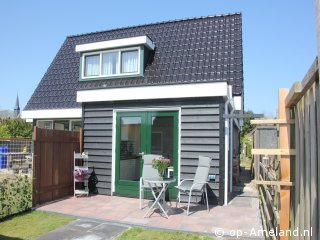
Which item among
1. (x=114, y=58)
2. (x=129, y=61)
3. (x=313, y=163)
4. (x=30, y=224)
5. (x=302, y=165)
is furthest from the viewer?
(x=114, y=58)

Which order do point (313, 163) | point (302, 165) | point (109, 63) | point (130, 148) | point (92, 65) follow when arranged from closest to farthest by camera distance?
point (313, 163)
point (302, 165)
point (130, 148)
point (109, 63)
point (92, 65)

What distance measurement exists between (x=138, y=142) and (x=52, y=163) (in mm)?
2177

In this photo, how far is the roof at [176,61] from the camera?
8.77 metres

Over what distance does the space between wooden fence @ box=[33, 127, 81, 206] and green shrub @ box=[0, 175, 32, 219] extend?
7.1 inches

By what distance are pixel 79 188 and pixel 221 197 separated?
12.7ft

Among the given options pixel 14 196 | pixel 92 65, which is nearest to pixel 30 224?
pixel 14 196

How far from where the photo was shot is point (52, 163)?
743 cm

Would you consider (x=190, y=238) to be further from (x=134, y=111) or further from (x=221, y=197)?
(x=134, y=111)

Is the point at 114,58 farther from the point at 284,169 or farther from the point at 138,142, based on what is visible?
the point at 284,169

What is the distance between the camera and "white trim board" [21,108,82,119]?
11.1 m

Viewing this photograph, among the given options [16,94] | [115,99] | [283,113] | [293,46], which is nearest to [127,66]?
[115,99]

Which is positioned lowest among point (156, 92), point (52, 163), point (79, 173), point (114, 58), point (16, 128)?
point (79, 173)

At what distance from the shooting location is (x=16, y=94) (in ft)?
198

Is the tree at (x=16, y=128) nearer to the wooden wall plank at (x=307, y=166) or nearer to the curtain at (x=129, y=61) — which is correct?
the curtain at (x=129, y=61)
